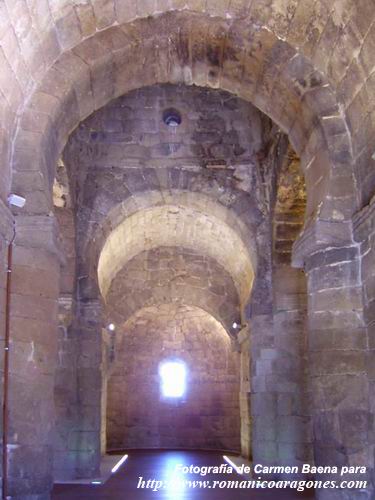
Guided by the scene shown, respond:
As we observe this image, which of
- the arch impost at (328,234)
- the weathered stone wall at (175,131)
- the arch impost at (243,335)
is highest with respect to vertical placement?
the weathered stone wall at (175,131)

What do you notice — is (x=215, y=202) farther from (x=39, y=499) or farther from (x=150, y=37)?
(x=39, y=499)

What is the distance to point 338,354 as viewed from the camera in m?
5.60

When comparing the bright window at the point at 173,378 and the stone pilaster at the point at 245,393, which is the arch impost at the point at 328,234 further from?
the bright window at the point at 173,378

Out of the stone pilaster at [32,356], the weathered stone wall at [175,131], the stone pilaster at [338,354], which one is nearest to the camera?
the stone pilaster at [32,356]

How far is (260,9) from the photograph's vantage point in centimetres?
572

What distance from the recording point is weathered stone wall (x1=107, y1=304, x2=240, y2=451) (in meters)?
17.1

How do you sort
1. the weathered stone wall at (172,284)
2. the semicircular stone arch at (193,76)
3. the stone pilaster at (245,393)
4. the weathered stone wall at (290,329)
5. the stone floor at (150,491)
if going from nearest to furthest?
the semicircular stone arch at (193,76) < the stone floor at (150,491) < the weathered stone wall at (290,329) < the stone pilaster at (245,393) < the weathered stone wall at (172,284)

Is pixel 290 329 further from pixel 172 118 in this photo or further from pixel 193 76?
pixel 193 76

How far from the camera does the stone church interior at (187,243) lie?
5.34 meters

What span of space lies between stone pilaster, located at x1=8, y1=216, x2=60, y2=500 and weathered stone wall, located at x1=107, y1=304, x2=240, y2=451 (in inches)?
449

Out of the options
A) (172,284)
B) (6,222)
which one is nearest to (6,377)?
(6,222)

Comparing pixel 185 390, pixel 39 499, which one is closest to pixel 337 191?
pixel 39 499

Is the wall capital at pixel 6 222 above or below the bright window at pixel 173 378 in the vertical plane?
above

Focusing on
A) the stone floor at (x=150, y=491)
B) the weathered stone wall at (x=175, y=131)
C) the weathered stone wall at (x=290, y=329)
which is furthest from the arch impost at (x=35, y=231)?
the weathered stone wall at (x=175, y=131)
